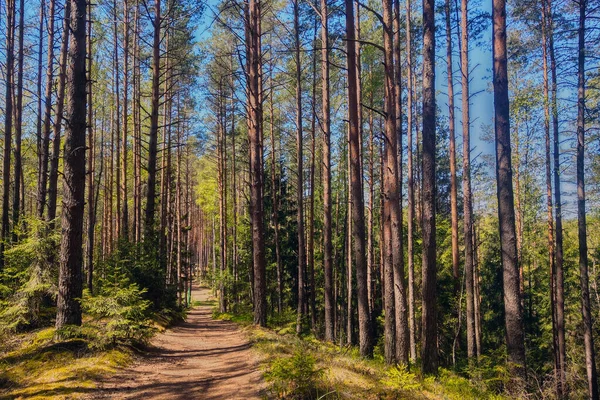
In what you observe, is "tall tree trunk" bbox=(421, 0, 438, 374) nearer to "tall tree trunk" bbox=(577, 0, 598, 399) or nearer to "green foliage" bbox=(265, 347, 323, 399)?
"green foliage" bbox=(265, 347, 323, 399)

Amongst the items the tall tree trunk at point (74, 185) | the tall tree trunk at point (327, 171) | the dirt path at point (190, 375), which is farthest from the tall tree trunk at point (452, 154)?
the tall tree trunk at point (74, 185)

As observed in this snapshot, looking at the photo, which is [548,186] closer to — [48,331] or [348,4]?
[348,4]

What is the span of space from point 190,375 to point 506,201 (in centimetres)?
742

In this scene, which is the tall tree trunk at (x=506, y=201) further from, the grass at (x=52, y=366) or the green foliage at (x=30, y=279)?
the green foliage at (x=30, y=279)

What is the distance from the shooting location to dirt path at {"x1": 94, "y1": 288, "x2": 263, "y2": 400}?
4805mm

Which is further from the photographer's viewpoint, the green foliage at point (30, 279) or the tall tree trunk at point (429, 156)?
the tall tree trunk at point (429, 156)

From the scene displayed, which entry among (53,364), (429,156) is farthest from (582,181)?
(53,364)

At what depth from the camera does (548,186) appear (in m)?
16.5

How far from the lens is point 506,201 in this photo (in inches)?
319

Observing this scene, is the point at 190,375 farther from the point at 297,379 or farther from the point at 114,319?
the point at 297,379

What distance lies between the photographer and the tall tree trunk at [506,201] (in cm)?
750

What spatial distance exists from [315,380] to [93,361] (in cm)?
355

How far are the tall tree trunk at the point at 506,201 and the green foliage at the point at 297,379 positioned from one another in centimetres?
508

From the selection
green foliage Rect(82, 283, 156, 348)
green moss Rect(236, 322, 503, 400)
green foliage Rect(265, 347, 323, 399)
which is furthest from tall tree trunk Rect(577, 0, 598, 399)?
green foliage Rect(82, 283, 156, 348)
